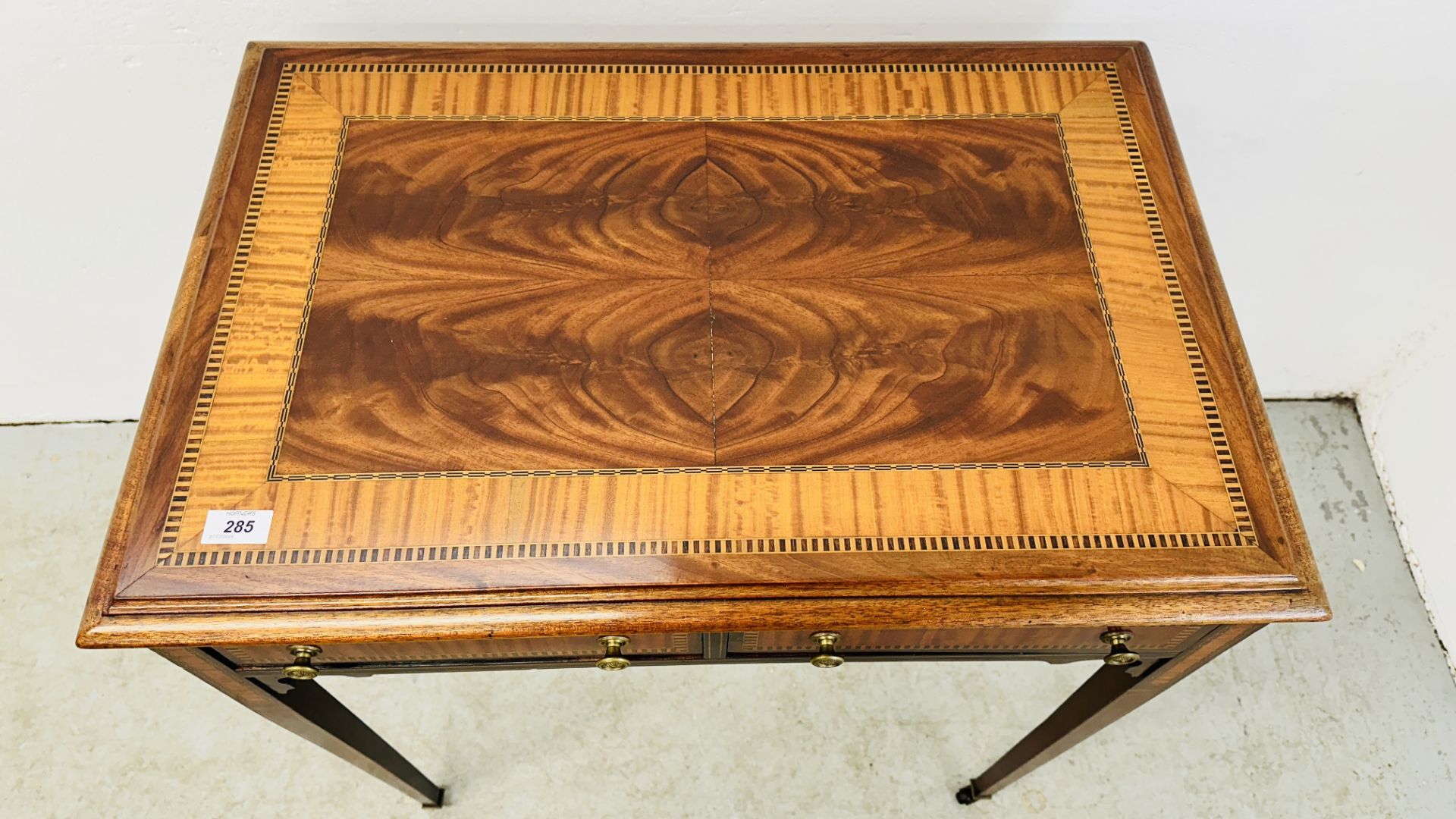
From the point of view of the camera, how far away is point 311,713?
108cm

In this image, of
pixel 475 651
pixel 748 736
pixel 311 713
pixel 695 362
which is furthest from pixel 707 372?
pixel 748 736

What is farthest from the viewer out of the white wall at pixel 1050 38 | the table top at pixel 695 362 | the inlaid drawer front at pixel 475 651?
the white wall at pixel 1050 38

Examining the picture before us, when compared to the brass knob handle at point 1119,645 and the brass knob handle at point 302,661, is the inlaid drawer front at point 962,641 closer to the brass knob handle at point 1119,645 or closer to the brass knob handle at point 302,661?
the brass knob handle at point 1119,645

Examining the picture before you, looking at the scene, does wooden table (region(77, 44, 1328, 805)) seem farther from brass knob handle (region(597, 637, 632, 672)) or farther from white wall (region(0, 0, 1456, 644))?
white wall (region(0, 0, 1456, 644))

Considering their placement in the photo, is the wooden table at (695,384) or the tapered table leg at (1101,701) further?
the tapered table leg at (1101,701)

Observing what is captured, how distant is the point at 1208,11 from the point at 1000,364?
639 mm

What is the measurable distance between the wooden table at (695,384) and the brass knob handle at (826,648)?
0.06 m

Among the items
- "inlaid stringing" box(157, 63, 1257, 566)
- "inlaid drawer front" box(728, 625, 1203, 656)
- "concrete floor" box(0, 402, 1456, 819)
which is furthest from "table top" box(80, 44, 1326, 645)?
"concrete floor" box(0, 402, 1456, 819)

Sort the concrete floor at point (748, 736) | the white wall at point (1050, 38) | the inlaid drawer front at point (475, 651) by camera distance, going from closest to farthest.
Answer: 1. the inlaid drawer front at point (475, 651)
2. the white wall at point (1050, 38)
3. the concrete floor at point (748, 736)

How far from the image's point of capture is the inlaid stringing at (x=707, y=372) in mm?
836

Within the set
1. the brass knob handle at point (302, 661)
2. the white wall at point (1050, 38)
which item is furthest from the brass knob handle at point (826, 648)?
the white wall at point (1050, 38)

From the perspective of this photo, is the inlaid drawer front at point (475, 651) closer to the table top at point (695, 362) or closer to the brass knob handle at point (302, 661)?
the brass knob handle at point (302, 661)

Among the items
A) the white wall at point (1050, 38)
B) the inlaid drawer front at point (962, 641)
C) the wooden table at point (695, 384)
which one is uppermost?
the white wall at point (1050, 38)

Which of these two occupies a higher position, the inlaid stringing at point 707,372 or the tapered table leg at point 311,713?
the inlaid stringing at point 707,372
